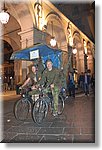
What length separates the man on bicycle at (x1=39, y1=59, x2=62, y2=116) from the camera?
2.54 metres

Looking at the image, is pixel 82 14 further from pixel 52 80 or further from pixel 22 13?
pixel 52 80

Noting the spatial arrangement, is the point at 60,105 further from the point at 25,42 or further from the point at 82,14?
the point at 82,14

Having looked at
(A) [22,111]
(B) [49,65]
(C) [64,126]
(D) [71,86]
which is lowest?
(C) [64,126]

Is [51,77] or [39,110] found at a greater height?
[51,77]

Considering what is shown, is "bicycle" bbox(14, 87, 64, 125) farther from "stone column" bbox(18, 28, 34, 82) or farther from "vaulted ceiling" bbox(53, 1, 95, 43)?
"vaulted ceiling" bbox(53, 1, 95, 43)

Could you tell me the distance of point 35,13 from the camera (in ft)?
8.18

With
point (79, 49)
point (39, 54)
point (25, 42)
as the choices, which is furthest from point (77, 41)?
point (25, 42)

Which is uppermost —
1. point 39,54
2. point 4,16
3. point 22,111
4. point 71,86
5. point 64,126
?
point 4,16

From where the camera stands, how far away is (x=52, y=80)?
8.36 ft

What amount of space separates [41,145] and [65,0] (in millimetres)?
1484

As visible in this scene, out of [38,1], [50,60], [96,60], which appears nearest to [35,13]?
[38,1]

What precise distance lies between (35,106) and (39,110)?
0.06 meters

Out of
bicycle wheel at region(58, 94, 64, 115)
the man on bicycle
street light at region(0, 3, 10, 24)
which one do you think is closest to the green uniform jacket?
the man on bicycle

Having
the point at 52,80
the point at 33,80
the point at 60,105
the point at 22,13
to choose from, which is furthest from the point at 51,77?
the point at 22,13
